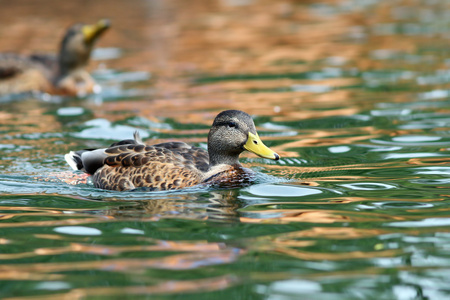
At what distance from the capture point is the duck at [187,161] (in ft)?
24.2

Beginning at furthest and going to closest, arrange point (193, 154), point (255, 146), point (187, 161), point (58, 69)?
1. point (58, 69)
2. point (193, 154)
3. point (187, 161)
4. point (255, 146)

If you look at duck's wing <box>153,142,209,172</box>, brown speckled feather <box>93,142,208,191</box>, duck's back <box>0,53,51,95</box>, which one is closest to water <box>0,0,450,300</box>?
brown speckled feather <box>93,142,208,191</box>

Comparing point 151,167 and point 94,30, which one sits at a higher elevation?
point 94,30

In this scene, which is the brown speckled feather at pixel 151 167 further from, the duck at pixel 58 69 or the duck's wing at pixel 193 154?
the duck at pixel 58 69

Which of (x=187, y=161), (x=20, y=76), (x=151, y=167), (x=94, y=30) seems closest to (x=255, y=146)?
(x=187, y=161)

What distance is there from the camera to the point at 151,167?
748 cm

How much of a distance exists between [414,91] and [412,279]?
8197 millimetres

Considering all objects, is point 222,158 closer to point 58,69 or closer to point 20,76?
point 20,76

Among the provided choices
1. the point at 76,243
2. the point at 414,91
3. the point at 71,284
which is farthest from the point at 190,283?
the point at 414,91

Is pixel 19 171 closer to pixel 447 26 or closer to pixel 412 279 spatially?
pixel 412 279

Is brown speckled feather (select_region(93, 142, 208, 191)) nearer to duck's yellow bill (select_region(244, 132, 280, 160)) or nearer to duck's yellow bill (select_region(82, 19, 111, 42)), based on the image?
duck's yellow bill (select_region(244, 132, 280, 160))

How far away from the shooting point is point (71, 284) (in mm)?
4848

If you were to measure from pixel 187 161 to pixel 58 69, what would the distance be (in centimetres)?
814

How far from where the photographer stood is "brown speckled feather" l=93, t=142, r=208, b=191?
741 centimetres
